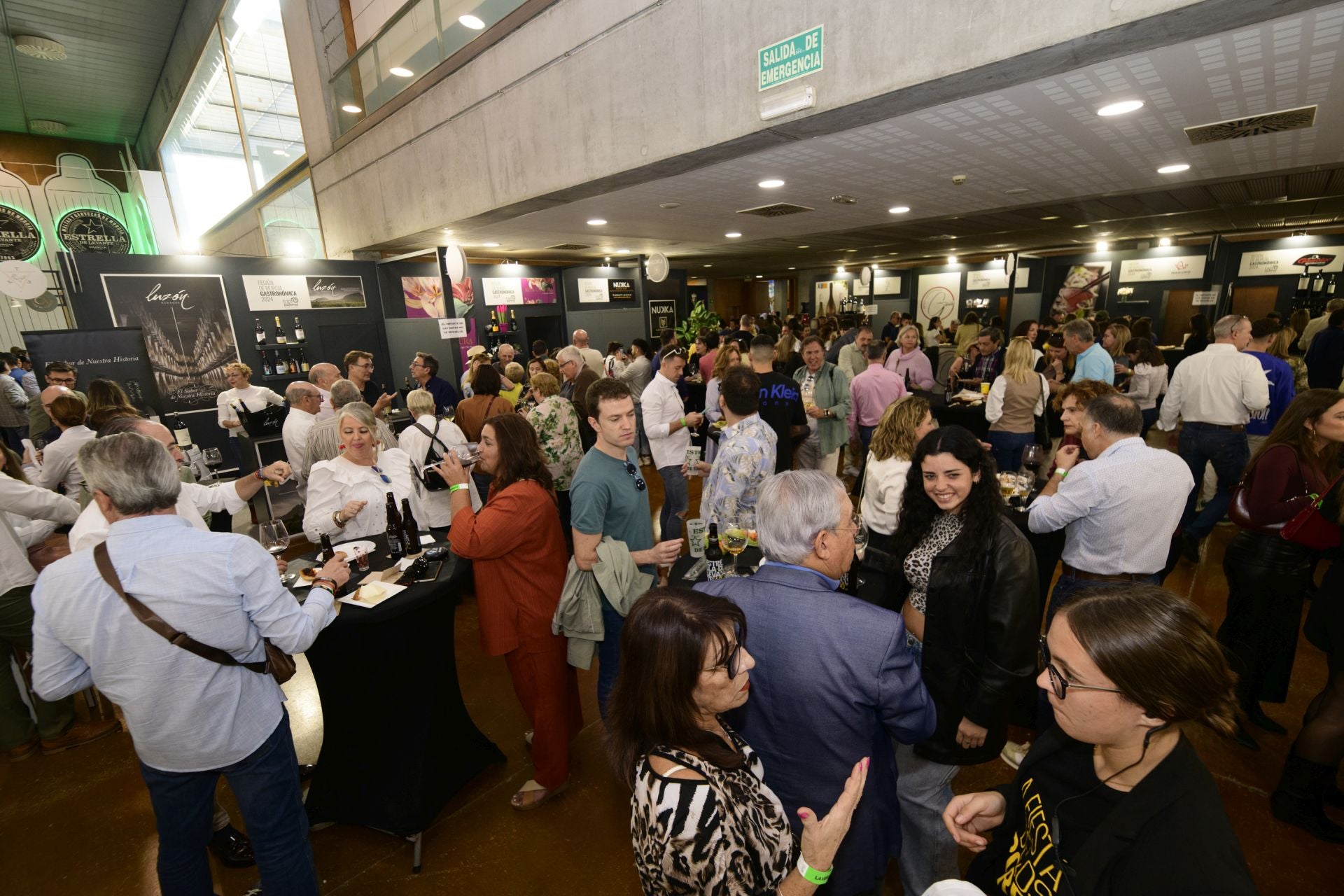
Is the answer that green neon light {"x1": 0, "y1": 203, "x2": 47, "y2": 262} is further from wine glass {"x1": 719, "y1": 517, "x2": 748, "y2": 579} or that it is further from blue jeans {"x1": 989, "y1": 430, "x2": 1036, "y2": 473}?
blue jeans {"x1": 989, "y1": 430, "x2": 1036, "y2": 473}

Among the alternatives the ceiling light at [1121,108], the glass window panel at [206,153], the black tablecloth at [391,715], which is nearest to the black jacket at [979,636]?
the black tablecloth at [391,715]

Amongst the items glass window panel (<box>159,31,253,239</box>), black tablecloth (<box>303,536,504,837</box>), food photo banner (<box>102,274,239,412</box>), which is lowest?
black tablecloth (<box>303,536,504,837</box>)

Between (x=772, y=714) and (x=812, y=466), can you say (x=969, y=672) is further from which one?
(x=812, y=466)

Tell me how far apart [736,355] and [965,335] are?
5.98 metres

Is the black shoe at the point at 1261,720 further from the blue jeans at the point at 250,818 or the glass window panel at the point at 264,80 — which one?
the glass window panel at the point at 264,80

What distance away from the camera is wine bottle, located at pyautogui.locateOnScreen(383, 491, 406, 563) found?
2615 mm

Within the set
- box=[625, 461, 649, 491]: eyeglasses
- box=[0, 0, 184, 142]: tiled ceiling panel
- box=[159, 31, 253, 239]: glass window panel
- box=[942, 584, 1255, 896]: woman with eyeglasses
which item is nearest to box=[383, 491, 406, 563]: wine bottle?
box=[625, 461, 649, 491]: eyeglasses

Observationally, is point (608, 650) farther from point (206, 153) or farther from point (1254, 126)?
point (206, 153)

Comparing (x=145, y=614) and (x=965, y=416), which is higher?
(x=145, y=614)

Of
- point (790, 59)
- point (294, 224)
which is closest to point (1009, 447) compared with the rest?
point (790, 59)

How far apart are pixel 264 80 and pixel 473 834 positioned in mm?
12475

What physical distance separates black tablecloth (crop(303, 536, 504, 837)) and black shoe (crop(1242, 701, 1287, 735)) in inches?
155

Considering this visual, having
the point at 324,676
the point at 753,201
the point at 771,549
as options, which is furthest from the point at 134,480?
the point at 753,201

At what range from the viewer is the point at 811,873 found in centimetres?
112
